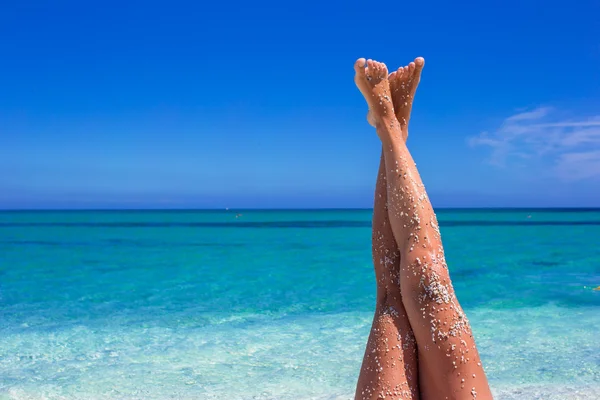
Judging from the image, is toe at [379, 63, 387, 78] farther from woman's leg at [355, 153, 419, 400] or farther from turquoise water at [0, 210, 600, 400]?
turquoise water at [0, 210, 600, 400]

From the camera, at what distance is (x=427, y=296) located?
243cm

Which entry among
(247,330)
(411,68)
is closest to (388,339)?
(411,68)

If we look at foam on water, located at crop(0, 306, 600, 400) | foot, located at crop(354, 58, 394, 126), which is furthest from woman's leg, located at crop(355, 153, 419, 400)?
foam on water, located at crop(0, 306, 600, 400)

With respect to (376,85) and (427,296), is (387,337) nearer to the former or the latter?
(427,296)

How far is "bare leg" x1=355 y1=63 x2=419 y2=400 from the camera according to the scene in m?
2.49

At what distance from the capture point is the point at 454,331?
245 centimetres

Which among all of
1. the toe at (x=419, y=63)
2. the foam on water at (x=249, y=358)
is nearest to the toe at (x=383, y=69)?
the toe at (x=419, y=63)

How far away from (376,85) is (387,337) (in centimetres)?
123

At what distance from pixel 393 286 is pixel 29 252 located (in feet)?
69.0

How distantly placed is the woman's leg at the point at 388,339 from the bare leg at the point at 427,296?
70 millimetres

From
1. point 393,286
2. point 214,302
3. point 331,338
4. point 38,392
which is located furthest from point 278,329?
point 393,286

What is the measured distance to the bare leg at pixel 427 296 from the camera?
2432mm

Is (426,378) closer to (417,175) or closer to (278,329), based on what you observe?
(417,175)

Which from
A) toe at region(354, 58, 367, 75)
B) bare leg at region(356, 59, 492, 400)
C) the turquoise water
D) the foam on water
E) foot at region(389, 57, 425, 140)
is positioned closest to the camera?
bare leg at region(356, 59, 492, 400)
